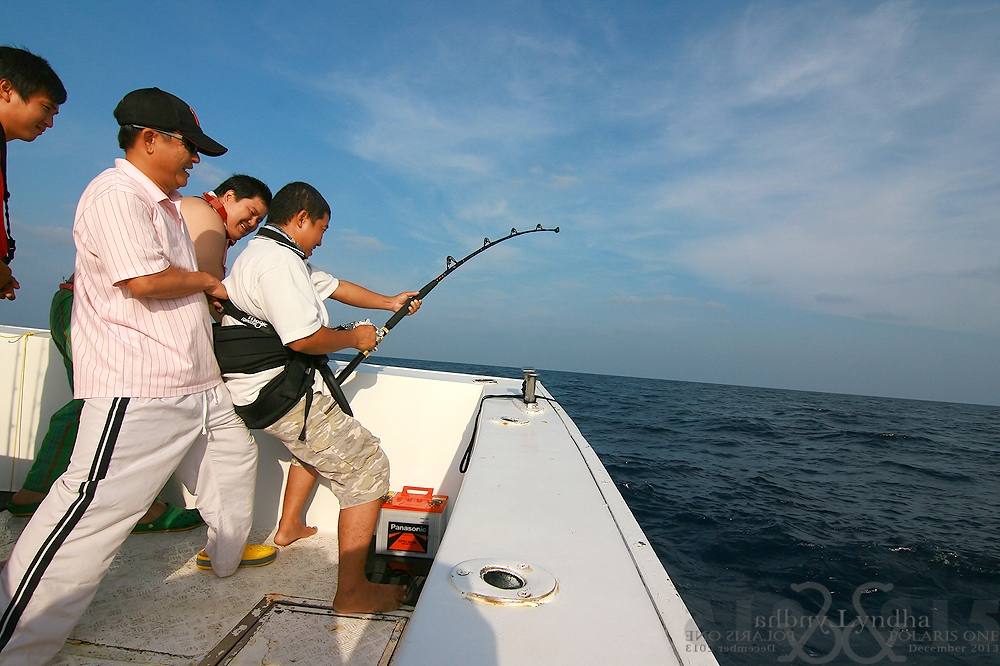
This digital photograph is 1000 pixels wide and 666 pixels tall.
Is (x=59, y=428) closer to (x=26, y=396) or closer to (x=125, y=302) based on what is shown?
(x=26, y=396)

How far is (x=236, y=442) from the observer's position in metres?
1.87

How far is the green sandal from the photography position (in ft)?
7.73

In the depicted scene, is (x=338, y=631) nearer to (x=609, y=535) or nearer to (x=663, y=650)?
(x=609, y=535)

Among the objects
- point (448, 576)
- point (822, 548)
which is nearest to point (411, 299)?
point (448, 576)

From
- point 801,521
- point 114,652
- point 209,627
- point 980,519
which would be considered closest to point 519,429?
point 209,627

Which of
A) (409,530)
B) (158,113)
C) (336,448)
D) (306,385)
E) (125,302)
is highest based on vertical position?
(158,113)

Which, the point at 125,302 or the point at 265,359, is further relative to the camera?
the point at 265,359

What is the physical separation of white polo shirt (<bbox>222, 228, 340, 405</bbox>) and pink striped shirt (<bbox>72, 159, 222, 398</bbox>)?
224 mm

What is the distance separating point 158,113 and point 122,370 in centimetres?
73

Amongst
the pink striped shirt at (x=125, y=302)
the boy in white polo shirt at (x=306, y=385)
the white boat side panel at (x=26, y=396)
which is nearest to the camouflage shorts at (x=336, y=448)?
the boy in white polo shirt at (x=306, y=385)

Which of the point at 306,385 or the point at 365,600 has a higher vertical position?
the point at 306,385

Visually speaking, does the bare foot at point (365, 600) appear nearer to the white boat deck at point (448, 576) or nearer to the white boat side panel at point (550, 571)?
the white boat deck at point (448, 576)

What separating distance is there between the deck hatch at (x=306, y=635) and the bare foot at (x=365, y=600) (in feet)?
0.06

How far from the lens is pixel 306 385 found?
6.07ft
